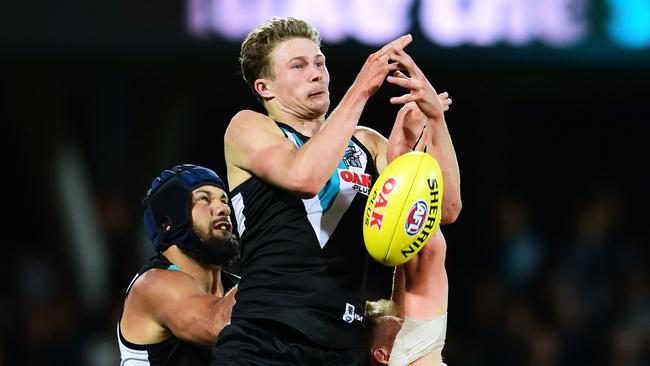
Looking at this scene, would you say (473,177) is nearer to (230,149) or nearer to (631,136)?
(631,136)

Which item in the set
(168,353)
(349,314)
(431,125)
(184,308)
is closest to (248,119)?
(431,125)

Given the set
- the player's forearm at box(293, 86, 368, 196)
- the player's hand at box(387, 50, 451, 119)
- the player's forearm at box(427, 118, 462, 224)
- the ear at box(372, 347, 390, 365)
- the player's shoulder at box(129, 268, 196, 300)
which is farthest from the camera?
the player's shoulder at box(129, 268, 196, 300)

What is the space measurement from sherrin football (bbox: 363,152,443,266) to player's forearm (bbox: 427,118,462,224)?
0.22m

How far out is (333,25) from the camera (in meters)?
8.99

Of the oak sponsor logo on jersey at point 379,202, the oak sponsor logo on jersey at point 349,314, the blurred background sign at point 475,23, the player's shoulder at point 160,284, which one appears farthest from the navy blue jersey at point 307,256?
the blurred background sign at point 475,23

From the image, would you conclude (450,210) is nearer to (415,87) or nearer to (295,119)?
(415,87)

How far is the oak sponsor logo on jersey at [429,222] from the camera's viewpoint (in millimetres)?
4207

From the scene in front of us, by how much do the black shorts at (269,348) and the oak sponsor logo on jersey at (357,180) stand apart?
1.90ft

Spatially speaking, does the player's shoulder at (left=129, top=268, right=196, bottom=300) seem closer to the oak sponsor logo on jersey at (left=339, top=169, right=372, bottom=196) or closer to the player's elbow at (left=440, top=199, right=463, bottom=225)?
the oak sponsor logo on jersey at (left=339, top=169, right=372, bottom=196)

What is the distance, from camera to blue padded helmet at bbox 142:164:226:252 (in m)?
5.27

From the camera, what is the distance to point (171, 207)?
5281 millimetres

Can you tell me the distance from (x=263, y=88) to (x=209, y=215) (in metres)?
0.97

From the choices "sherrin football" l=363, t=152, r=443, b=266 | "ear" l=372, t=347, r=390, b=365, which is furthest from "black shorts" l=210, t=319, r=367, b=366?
"sherrin football" l=363, t=152, r=443, b=266

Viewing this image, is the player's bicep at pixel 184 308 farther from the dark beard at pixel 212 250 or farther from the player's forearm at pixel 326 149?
the player's forearm at pixel 326 149
